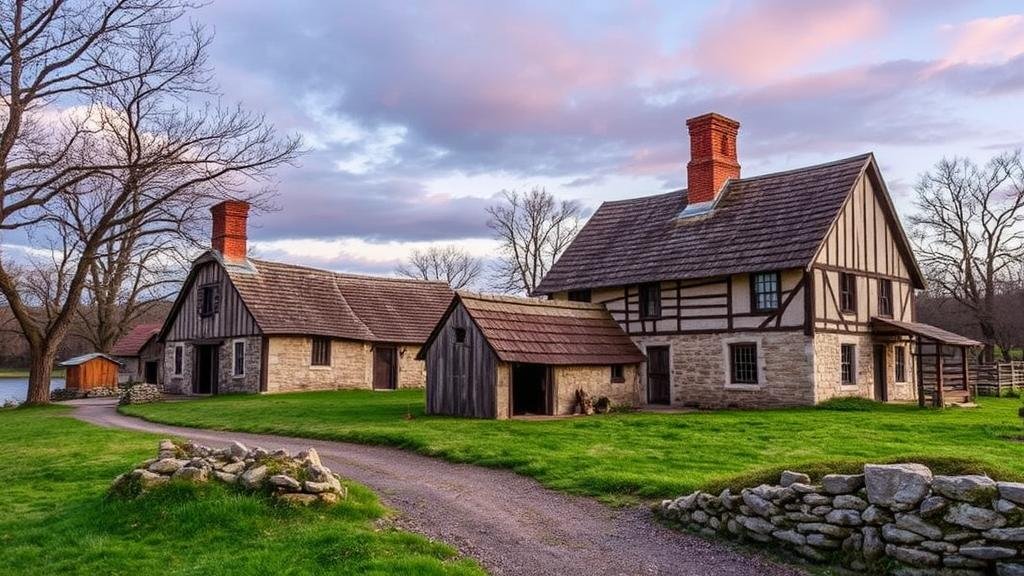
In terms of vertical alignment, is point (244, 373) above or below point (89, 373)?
above

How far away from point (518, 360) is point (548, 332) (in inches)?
98.7

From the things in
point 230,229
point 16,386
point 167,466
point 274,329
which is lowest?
point 16,386

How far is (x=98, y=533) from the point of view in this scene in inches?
377

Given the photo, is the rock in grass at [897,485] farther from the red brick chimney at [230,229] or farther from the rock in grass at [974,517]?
the red brick chimney at [230,229]

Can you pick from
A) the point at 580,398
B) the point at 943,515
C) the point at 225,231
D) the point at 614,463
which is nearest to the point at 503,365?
the point at 580,398

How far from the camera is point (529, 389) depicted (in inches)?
984

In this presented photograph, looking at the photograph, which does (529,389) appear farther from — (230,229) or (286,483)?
(230,229)

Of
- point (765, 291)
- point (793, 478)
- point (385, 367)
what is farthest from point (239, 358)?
point (793, 478)

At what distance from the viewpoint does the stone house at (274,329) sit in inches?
1336

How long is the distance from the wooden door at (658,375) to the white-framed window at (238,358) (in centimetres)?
1749

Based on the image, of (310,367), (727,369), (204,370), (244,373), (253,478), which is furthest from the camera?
(204,370)

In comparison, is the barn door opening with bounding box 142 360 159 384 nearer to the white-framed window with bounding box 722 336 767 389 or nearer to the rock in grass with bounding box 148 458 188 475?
the white-framed window with bounding box 722 336 767 389

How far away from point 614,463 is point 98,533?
7.46m

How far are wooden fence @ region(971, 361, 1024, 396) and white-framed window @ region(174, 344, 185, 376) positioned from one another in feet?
114
